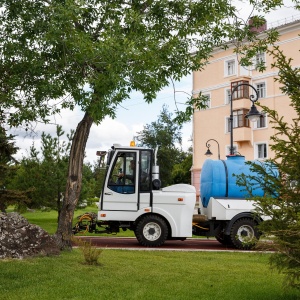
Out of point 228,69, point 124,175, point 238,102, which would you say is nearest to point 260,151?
point 238,102

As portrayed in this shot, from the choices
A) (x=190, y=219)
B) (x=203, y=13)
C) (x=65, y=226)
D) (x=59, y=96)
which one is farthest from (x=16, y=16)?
(x=190, y=219)

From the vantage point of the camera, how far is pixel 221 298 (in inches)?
295

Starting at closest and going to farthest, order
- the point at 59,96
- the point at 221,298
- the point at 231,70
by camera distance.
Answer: the point at 221,298, the point at 59,96, the point at 231,70

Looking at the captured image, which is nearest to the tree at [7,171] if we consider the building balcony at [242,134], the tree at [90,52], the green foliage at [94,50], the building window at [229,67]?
the tree at [90,52]

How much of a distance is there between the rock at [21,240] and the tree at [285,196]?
5.92 metres

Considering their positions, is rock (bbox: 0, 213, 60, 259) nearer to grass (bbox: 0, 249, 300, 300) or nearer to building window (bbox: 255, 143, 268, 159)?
grass (bbox: 0, 249, 300, 300)

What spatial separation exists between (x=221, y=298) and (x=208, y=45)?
716cm

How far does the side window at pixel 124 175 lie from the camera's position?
50.6 ft

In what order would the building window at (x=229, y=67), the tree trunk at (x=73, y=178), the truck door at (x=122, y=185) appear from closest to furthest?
Answer: 1. the tree trunk at (x=73, y=178)
2. the truck door at (x=122, y=185)
3. the building window at (x=229, y=67)

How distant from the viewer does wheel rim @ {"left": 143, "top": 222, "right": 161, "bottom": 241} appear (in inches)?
603

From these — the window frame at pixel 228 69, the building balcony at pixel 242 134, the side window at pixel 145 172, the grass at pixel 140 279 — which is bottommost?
the grass at pixel 140 279

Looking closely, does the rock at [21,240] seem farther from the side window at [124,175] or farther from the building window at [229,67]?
the building window at [229,67]

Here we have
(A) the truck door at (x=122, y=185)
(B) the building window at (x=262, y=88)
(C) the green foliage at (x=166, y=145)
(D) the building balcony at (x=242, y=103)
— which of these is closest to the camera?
(A) the truck door at (x=122, y=185)

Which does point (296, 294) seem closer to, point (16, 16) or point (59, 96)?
point (59, 96)
